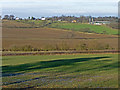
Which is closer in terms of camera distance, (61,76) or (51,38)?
(61,76)

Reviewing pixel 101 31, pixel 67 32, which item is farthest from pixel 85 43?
pixel 101 31

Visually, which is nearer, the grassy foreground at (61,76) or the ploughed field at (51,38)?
the grassy foreground at (61,76)

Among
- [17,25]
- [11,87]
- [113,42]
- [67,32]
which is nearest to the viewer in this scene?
[11,87]

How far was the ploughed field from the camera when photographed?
50594mm

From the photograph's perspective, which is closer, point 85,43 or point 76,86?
point 76,86

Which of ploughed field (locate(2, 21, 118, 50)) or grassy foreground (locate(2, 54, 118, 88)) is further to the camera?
ploughed field (locate(2, 21, 118, 50))

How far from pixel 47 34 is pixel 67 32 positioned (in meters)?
5.39

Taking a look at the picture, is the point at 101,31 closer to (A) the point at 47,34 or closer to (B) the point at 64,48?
(A) the point at 47,34

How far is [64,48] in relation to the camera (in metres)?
49.5

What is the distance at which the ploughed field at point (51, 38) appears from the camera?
5059 centimetres

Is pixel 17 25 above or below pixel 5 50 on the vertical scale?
above

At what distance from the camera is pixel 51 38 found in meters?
61.1

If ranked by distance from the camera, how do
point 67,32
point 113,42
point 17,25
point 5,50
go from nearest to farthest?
point 5,50 < point 113,42 < point 67,32 < point 17,25

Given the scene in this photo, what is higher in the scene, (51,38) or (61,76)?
(51,38)
